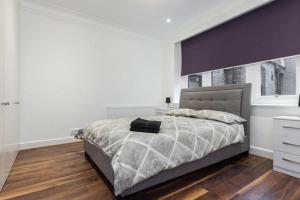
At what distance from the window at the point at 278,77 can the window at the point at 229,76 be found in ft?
1.14

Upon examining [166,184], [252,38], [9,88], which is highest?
[252,38]

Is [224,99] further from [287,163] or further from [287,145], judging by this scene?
[287,163]

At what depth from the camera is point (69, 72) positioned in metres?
3.35

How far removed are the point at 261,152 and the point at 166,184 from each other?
5.85 ft

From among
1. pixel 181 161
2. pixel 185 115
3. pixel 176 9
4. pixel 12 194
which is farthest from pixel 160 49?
pixel 12 194

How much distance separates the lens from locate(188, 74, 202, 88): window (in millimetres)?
4011

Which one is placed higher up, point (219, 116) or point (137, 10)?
point (137, 10)

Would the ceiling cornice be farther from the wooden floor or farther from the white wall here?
the wooden floor

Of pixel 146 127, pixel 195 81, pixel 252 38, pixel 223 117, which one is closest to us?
pixel 146 127

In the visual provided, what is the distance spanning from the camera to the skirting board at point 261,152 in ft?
8.23

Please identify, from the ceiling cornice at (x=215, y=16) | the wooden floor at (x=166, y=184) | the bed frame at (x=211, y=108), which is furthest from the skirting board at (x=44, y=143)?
the ceiling cornice at (x=215, y=16)

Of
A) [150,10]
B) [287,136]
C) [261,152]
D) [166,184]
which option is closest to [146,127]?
[166,184]

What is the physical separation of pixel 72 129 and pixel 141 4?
279cm

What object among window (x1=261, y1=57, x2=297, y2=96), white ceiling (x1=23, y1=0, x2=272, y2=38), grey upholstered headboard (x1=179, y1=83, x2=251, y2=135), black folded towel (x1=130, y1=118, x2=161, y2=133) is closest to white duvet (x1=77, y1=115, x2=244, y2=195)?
black folded towel (x1=130, y1=118, x2=161, y2=133)
